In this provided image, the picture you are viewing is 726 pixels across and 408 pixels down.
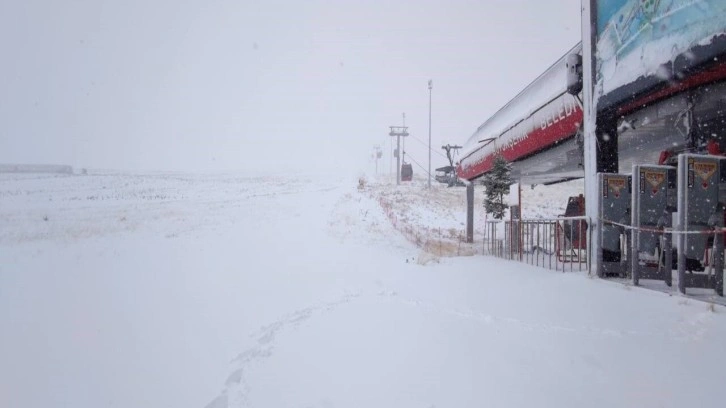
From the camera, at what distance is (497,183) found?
16.8 metres

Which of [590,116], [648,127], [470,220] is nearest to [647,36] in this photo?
[590,116]

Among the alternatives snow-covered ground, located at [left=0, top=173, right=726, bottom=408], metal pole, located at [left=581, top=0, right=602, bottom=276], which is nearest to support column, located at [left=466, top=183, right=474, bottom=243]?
snow-covered ground, located at [left=0, top=173, right=726, bottom=408]

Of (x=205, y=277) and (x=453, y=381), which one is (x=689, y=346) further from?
(x=205, y=277)

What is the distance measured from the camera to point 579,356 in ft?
12.7

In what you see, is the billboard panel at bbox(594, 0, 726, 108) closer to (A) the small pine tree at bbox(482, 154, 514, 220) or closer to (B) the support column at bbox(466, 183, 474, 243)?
(A) the small pine tree at bbox(482, 154, 514, 220)

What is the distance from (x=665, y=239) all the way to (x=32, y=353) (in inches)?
384

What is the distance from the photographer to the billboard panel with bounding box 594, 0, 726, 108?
5.22 metres

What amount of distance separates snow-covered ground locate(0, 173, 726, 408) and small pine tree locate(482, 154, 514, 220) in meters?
6.82

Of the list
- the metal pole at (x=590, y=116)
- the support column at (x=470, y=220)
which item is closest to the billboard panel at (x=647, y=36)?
the metal pole at (x=590, y=116)

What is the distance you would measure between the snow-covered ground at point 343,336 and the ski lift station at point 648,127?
974 millimetres

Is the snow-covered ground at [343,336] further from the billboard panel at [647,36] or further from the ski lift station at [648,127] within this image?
the billboard panel at [647,36]

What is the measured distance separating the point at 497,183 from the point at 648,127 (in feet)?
26.3

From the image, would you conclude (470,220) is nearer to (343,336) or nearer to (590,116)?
(590,116)

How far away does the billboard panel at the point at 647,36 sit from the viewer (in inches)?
205
